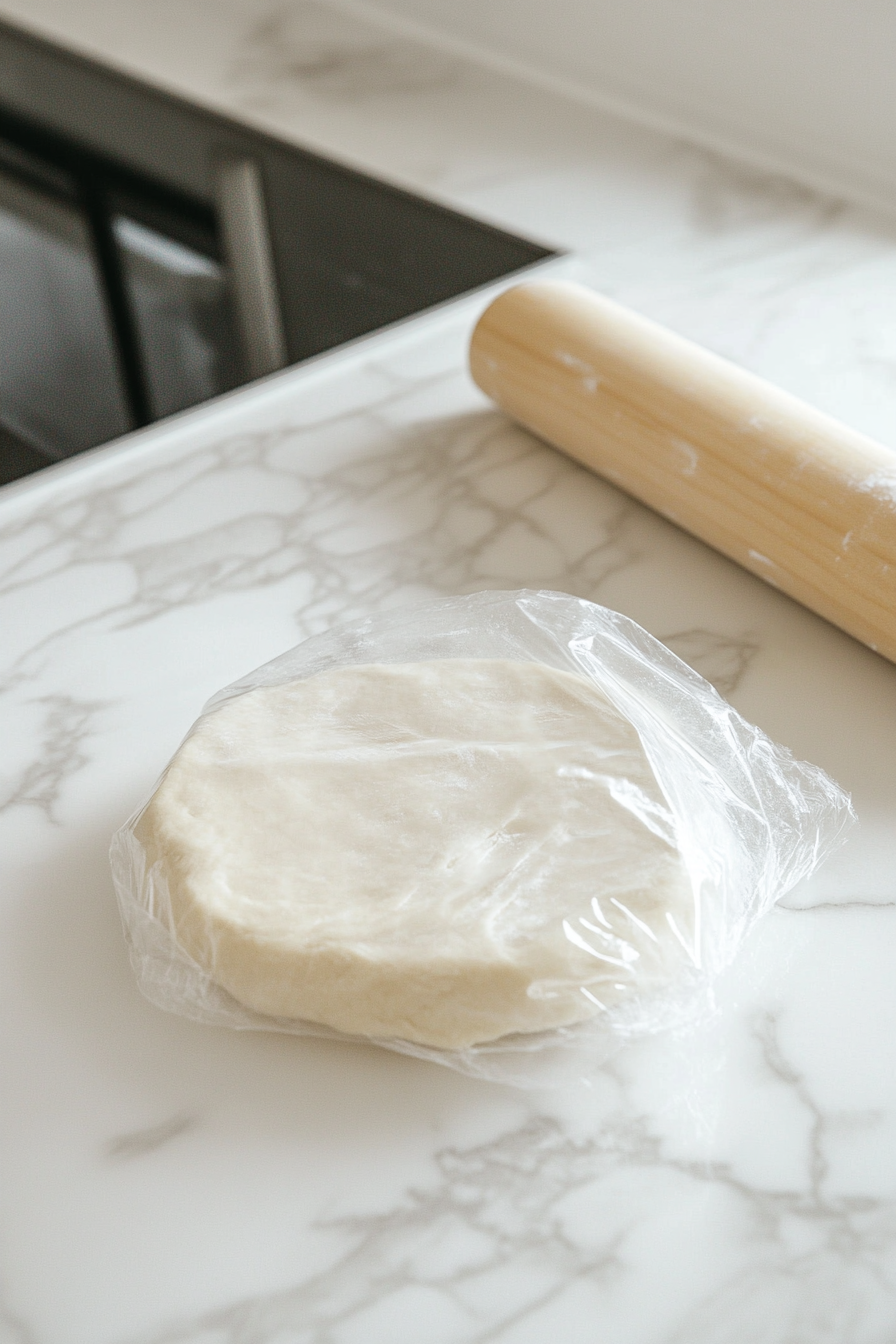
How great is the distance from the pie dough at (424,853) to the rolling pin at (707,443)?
195 mm

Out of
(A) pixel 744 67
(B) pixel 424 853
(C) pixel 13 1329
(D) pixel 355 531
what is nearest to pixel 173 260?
(D) pixel 355 531

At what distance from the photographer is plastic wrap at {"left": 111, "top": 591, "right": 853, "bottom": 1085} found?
548 mm

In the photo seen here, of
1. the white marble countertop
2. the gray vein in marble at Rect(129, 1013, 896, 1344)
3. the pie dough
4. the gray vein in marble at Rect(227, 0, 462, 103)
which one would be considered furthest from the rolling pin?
the gray vein in marble at Rect(227, 0, 462, 103)

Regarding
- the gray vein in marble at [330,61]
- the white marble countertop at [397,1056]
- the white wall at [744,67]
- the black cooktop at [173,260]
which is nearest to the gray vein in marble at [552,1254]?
the white marble countertop at [397,1056]

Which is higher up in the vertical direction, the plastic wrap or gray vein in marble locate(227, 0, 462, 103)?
gray vein in marble locate(227, 0, 462, 103)

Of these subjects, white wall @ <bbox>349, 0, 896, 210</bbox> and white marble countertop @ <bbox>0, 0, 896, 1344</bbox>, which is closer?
white marble countertop @ <bbox>0, 0, 896, 1344</bbox>

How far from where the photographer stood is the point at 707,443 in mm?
829

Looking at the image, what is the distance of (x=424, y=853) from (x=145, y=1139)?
17 centimetres

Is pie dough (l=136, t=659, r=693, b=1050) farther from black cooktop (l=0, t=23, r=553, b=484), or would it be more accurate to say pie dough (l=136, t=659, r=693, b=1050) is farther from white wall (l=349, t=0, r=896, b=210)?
white wall (l=349, t=0, r=896, b=210)

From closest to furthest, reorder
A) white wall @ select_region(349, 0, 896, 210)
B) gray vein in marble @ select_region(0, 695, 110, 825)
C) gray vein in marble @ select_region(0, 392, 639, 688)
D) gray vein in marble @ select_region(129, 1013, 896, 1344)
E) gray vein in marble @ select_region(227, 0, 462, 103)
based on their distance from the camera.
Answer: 1. gray vein in marble @ select_region(129, 1013, 896, 1344)
2. gray vein in marble @ select_region(0, 695, 110, 825)
3. gray vein in marble @ select_region(0, 392, 639, 688)
4. white wall @ select_region(349, 0, 896, 210)
5. gray vein in marble @ select_region(227, 0, 462, 103)

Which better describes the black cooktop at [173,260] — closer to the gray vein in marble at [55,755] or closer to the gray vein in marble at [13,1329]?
the gray vein in marble at [55,755]

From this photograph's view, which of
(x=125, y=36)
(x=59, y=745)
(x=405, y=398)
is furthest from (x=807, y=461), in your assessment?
(x=125, y=36)

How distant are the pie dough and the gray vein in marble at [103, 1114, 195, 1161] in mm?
57

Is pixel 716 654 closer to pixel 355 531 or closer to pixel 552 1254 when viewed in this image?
pixel 355 531
